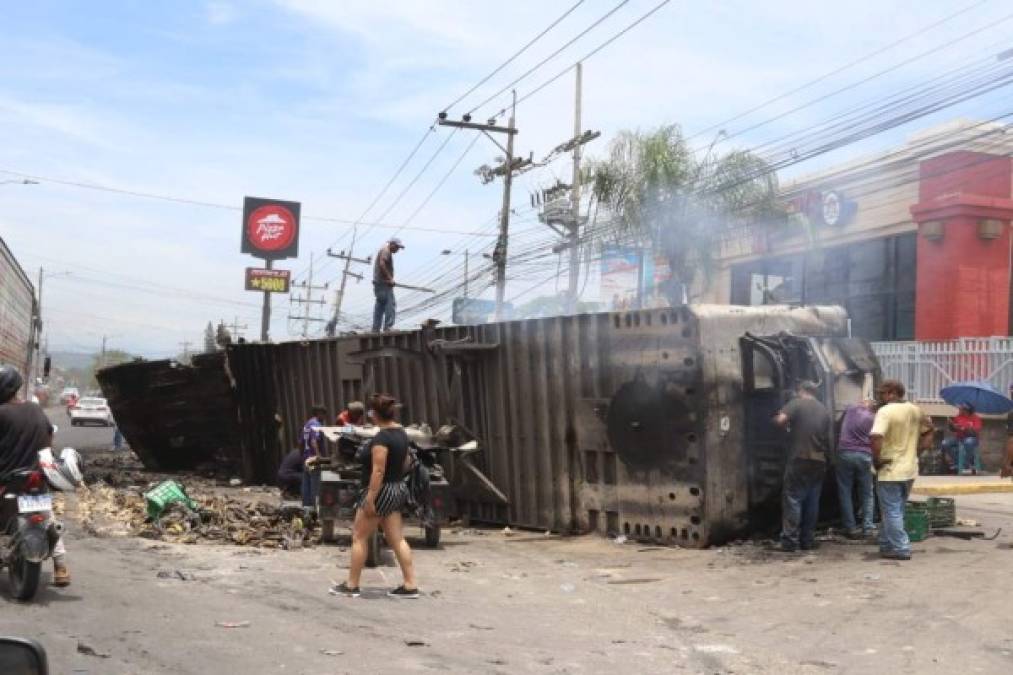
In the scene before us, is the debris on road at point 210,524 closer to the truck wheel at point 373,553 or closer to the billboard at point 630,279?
the truck wheel at point 373,553

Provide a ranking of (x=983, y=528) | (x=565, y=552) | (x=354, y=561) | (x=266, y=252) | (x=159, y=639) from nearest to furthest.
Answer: (x=159, y=639), (x=354, y=561), (x=565, y=552), (x=983, y=528), (x=266, y=252)

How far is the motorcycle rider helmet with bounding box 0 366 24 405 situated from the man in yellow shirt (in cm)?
694

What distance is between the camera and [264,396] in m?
16.8

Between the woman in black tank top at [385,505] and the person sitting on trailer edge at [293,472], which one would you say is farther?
the person sitting on trailer edge at [293,472]

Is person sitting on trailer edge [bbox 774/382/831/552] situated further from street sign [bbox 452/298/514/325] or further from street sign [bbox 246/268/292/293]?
street sign [bbox 246/268/292/293]

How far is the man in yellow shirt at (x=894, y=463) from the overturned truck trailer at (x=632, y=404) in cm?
97

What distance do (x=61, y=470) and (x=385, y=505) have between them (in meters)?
2.32

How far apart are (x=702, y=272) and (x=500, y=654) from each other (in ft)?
63.4

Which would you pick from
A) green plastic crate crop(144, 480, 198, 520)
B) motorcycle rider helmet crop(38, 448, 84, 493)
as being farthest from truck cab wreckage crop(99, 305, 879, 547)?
motorcycle rider helmet crop(38, 448, 84, 493)

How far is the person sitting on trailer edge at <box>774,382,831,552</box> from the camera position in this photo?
8.73 m

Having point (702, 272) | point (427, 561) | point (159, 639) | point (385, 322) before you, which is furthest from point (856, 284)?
point (159, 639)

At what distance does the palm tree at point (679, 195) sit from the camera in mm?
21750

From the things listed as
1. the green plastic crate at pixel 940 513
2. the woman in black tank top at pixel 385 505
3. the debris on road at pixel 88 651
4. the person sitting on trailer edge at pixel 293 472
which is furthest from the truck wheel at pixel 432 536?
the green plastic crate at pixel 940 513

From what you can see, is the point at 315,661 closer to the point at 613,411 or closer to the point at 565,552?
the point at 565,552
